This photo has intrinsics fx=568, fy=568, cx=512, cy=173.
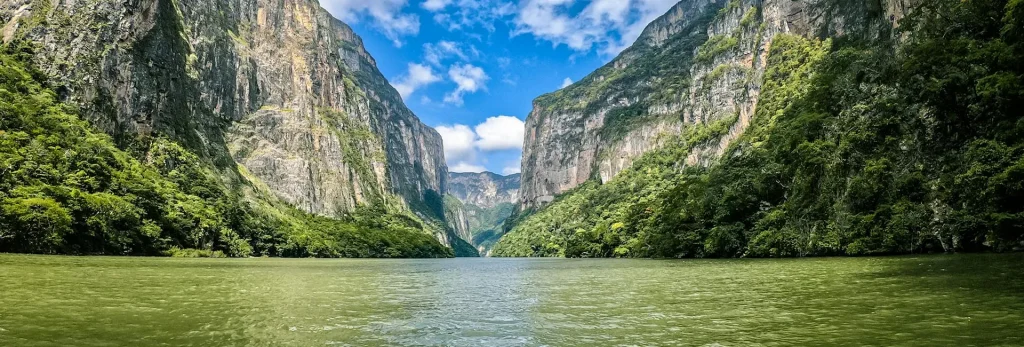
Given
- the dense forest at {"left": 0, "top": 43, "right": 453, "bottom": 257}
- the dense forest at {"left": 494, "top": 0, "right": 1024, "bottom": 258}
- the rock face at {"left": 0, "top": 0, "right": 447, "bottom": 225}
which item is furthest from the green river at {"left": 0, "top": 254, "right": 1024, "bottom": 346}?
the rock face at {"left": 0, "top": 0, "right": 447, "bottom": 225}

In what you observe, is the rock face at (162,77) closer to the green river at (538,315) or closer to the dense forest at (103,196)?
the dense forest at (103,196)

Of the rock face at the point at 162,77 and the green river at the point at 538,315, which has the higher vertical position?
the rock face at the point at 162,77

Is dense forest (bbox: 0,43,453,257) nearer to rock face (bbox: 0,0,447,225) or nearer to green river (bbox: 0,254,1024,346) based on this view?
rock face (bbox: 0,0,447,225)

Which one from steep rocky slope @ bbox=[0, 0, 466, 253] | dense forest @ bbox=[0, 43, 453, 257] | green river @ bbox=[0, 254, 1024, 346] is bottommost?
green river @ bbox=[0, 254, 1024, 346]

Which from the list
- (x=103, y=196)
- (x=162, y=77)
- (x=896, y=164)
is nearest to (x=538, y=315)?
(x=896, y=164)

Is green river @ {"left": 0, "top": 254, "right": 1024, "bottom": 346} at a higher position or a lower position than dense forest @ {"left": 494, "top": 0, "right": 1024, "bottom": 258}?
lower

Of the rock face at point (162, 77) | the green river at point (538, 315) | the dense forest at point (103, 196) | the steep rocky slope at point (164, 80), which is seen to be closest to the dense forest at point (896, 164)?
the green river at point (538, 315)
